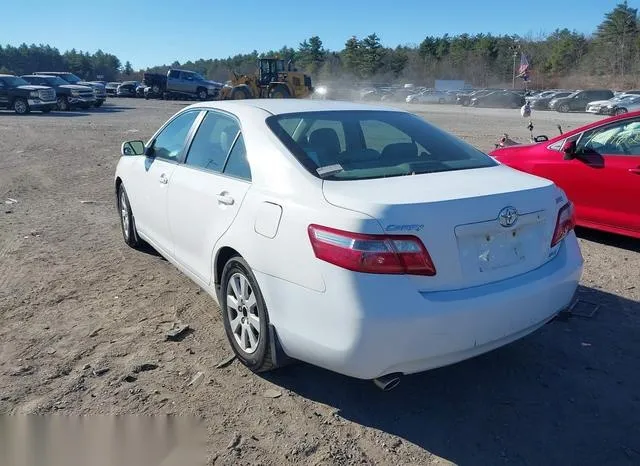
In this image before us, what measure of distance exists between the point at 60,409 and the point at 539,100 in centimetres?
4868

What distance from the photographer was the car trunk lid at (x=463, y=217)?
2.84 metres

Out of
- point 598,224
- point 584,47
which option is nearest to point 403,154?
point 598,224

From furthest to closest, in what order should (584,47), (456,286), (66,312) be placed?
(584,47) < (66,312) < (456,286)

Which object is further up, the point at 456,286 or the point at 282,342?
the point at 456,286

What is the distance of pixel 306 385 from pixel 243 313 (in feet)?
1.87

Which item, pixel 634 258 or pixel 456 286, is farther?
pixel 634 258

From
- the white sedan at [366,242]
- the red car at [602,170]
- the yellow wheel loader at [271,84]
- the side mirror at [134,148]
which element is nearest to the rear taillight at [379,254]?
the white sedan at [366,242]

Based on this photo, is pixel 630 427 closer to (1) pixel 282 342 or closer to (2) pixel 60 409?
(1) pixel 282 342

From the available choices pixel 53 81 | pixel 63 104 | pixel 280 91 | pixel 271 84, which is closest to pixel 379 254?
pixel 280 91

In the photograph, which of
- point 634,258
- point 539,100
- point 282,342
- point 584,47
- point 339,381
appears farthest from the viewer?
point 584,47

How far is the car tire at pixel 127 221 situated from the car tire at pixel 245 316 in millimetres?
2485

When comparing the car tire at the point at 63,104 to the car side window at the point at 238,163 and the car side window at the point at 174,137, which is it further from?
the car side window at the point at 238,163

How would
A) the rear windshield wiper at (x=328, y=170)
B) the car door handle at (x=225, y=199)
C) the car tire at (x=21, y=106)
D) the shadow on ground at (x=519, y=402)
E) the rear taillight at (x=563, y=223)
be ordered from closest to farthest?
the shadow on ground at (x=519, y=402)
the rear windshield wiper at (x=328, y=170)
the rear taillight at (x=563, y=223)
the car door handle at (x=225, y=199)
the car tire at (x=21, y=106)

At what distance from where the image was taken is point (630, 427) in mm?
3092
